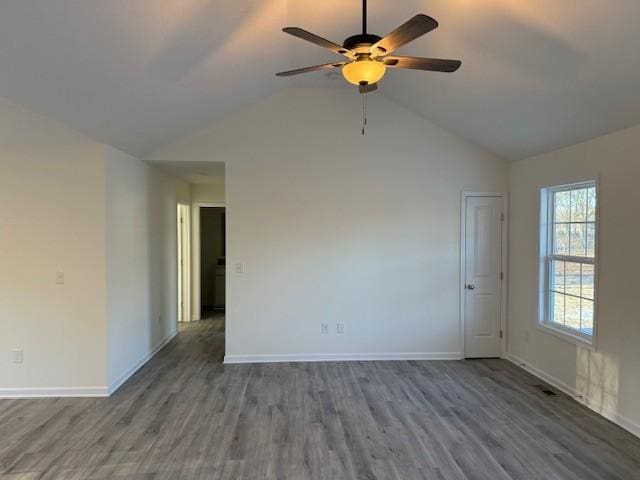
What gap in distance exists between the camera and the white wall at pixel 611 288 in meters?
3.03

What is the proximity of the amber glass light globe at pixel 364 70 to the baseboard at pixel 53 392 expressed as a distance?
3615 mm

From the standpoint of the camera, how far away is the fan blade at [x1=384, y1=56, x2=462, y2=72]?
7.08 feet

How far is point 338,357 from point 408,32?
12.4ft

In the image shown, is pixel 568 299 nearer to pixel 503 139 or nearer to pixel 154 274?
pixel 503 139

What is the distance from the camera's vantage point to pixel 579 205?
378cm

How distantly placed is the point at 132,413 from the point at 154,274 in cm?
204

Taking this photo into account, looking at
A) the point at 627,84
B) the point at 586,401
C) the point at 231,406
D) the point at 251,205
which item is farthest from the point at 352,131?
the point at 586,401

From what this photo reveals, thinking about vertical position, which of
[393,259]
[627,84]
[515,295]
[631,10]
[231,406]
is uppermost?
[631,10]

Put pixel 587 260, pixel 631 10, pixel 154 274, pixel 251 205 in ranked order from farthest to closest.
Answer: pixel 154 274, pixel 251 205, pixel 587 260, pixel 631 10

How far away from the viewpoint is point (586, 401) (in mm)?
3506

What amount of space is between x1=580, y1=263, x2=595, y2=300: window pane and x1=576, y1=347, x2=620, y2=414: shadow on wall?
0.52m

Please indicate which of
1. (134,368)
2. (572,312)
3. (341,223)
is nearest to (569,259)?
(572,312)

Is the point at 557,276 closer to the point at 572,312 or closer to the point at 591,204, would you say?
the point at 572,312

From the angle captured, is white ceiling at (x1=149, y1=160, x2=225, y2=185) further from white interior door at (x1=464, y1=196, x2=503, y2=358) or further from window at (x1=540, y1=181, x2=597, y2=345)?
window at (x1=540, y1=181, x2=597, y2=345)
